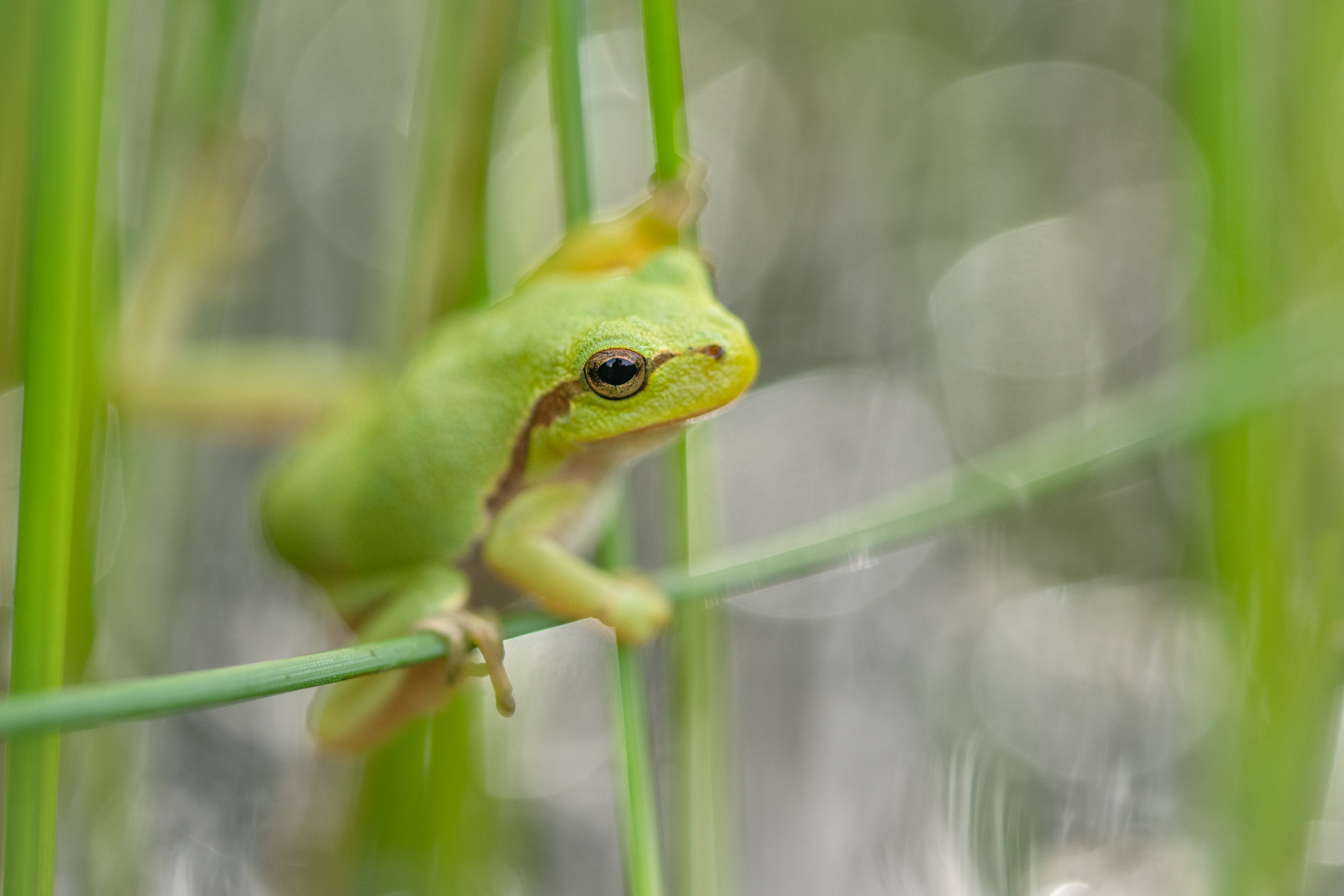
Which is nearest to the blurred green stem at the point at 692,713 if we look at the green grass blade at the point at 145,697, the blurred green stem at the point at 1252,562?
the green grass blade at the point at 145,697

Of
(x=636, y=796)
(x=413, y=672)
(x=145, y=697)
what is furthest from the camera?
(x=413, y=672)

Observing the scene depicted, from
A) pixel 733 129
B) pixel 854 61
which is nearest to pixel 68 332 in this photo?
pixel 854 61

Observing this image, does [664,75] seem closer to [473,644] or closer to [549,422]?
[549,422]

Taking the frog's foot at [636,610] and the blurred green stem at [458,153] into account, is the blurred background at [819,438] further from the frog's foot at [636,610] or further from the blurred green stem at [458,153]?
the frog's foot at [636,610]

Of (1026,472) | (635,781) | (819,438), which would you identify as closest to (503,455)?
(635,781)

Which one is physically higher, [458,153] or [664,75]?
[458,153]

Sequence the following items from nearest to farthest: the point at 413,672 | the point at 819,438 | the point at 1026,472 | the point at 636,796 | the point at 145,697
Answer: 1. the point at 145,697
2. the point at 636,796
3. the point at 1026,472
4. the point at 413,672
5. the point at 819,438

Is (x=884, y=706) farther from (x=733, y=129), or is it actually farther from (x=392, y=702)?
(x=733, y=129)
